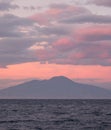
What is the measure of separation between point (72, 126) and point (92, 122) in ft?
24.9

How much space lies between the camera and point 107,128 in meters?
70.5

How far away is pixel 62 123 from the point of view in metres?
78.6

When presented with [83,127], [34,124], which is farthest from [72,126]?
[34,124]

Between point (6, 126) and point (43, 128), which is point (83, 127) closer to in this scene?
point (43, 128)

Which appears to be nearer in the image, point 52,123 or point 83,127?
point 83,127

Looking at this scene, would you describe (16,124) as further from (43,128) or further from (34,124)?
(43,128)

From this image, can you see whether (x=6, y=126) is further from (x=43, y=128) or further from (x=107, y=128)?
(x=107, y=128)

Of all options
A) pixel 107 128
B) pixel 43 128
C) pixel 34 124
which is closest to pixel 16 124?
pixel 34 124

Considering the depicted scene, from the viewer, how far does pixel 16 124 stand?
255 ft

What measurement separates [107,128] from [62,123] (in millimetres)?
10480

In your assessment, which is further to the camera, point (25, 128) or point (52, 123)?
point (52, 123)

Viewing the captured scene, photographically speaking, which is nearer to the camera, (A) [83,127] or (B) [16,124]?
(A) [83,127]

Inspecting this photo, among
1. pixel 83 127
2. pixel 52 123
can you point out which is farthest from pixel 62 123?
pixel 83 127

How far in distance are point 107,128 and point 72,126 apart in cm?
599
